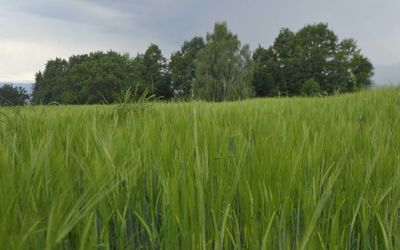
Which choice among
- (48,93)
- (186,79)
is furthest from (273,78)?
(48,93)

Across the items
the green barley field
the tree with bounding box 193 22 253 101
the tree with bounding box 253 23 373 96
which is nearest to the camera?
the green barley field

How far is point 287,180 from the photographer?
0.84 metres

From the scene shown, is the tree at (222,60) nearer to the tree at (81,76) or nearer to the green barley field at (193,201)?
the tree at (81,76)

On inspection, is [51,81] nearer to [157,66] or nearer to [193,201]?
[157,66]

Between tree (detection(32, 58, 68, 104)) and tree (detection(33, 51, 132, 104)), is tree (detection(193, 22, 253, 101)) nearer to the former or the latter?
tree (detection(33, 51, 132, 104))

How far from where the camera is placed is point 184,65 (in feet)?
199

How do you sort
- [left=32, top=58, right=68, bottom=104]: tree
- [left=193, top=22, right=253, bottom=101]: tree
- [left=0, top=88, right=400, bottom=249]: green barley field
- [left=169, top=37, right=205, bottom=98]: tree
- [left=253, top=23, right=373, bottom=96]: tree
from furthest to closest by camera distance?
[left=32, top=58, right=68, bottom=104]: tree → [left=169, top=37, right=205, bottom=98]: tree → [left=253, top=23, right=373, bottom=96]: tree → [left=193, top=22, right=253, bottom=101]: tree → [left=0, top=88, right=400, bottom=249]: green barley field

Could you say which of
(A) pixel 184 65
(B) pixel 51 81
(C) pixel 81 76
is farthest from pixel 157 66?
(B) pixel 51 81

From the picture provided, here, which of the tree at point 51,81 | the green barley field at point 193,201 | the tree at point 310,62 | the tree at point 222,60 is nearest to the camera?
the green barley field at point 193,201

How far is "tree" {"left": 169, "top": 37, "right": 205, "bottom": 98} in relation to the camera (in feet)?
192

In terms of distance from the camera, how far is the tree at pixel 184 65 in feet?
192

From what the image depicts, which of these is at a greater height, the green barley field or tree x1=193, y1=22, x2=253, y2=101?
tree x1=193, y1=22, x2=253, y2=101

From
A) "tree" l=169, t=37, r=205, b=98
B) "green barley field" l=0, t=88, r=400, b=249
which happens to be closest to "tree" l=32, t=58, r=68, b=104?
"tree" l=169, t=37, r=205, b=98

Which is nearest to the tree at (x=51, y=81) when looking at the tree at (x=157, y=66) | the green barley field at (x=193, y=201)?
the tree at (x=157, y=66)
